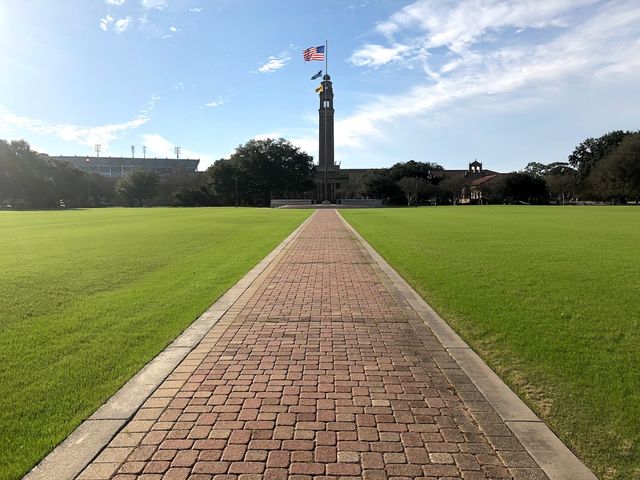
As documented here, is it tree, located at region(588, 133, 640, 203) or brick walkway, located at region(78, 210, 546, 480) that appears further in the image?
tree, located at region(588, 133, 640, 203)

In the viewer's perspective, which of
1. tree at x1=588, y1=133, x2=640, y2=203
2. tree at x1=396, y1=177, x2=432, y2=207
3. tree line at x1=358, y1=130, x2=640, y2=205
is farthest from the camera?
tree at x1=396, y1=177, x2=432, y2=207

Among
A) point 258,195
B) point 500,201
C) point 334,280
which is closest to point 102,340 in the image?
point 334,280

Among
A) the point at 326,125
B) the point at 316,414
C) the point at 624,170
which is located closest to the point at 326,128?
the point at 326,125

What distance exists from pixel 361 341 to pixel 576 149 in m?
103

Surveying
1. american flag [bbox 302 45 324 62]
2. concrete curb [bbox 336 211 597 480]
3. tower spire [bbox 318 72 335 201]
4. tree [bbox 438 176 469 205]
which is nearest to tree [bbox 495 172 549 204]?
tree [bbox 438 176 469 205]

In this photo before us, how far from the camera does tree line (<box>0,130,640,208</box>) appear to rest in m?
83.4

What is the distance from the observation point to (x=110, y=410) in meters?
3.92

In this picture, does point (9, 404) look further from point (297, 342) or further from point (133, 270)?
point (133, 270)

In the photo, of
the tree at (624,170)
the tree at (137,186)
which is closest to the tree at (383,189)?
the tree at (624,170)

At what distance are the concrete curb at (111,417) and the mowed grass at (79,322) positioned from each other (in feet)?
0.31

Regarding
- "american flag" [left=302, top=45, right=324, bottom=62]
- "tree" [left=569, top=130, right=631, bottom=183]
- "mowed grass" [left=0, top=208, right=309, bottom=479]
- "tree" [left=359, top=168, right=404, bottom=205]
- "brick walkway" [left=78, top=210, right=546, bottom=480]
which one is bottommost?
"brick walkway" [left=78, top=210, right=546, bottom=480]

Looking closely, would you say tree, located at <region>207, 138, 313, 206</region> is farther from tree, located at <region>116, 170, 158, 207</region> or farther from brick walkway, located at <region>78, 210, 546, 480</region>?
brick walkway, located at <region>78, 210, 546, 480</region>

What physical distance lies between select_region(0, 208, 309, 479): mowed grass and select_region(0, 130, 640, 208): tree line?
72243mm

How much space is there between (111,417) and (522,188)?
96.6 metres
